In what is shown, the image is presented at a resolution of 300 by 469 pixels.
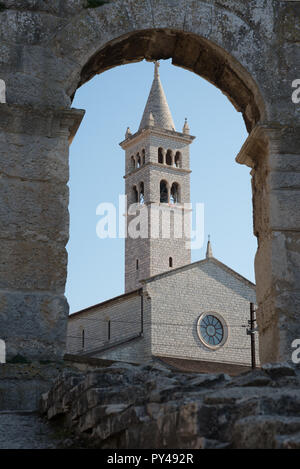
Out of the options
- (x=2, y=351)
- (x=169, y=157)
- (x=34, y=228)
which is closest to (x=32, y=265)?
(x=34, y=228)

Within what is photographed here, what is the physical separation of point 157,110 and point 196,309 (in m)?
27.3

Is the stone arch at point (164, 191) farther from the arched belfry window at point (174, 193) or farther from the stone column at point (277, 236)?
the stone column at point (277, 236)

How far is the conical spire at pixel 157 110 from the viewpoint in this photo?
61928 millimetres

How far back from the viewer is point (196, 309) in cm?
3869

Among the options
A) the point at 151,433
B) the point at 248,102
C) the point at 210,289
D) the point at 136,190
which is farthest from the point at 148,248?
the point at 151,433

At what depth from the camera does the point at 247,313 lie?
3953cm

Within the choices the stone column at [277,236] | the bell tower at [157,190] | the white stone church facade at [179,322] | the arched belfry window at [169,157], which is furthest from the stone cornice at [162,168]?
the stone column at [277,236]

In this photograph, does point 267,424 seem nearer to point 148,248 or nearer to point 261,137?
point 261,137

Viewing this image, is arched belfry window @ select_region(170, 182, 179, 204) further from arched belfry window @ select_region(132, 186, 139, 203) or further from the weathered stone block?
the weathered stone block

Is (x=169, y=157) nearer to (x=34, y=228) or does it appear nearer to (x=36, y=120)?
(x=36, y=120)

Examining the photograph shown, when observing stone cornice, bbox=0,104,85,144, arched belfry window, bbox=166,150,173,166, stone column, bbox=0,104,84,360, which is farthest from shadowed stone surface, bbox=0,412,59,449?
arched belfry window, bbox=166,150,173,166

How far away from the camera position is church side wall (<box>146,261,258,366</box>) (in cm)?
3656

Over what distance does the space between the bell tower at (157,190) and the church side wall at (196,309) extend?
57.7 ft
